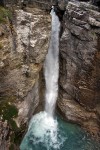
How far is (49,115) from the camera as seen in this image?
3050 cm

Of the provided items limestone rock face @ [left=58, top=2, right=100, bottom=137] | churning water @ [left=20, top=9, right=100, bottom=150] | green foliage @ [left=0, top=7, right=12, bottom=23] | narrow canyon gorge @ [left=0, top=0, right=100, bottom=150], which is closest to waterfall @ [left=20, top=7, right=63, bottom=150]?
churning water @ [left=20, top=9, right=100, bottom=150]

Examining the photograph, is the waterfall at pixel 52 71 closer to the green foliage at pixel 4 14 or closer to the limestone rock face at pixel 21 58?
the limestone rock face at pixel 21 58

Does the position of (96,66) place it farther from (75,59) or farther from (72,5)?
(72,5)

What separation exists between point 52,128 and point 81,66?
7141 millimetres

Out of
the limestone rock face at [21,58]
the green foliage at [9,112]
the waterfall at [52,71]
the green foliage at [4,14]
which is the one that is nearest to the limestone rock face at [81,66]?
the waterfall at [52,71]

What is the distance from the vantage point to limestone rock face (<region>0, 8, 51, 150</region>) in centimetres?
2448

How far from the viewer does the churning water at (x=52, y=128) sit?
2730 cm

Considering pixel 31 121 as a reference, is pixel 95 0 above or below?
above

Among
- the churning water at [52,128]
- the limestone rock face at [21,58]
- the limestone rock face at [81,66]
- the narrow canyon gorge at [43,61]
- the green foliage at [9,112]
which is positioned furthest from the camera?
the churning water at [52,128]

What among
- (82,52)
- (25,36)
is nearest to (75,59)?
(82,52)

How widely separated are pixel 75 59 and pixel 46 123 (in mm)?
7416

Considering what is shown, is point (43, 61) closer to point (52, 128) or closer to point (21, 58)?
point (21, 58)

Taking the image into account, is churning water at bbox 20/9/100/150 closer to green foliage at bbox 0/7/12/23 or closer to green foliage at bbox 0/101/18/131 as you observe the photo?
green foliage at bbox 0/101/18/131

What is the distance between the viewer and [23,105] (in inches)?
1051
